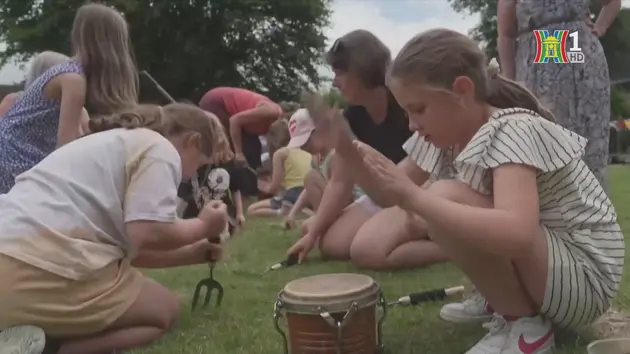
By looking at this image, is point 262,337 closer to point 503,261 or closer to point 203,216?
point 203,216

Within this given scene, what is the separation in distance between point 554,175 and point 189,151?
1.16m

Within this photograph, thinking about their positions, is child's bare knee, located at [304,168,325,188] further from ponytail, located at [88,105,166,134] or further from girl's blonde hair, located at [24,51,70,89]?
ponytail, located at [88,105,166,134]

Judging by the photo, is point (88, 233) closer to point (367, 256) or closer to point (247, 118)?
point (367, 256)

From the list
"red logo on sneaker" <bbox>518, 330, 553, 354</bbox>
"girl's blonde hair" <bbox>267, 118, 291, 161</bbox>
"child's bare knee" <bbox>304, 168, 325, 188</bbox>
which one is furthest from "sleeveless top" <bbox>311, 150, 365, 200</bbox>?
"girl's blonde hair" <bbox>267, 118, 291, 161</bbox>

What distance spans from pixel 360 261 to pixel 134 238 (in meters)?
1.54

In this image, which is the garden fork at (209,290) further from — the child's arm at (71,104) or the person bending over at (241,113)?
the person bending over at (241,113)

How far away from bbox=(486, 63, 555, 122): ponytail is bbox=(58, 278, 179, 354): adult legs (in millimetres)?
1228

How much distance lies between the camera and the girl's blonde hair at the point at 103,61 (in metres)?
3.34

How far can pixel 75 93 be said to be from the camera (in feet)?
10.8

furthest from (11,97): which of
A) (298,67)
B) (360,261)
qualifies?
(298,67)

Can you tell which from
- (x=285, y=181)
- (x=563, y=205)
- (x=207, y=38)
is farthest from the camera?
(x=207, y=38)

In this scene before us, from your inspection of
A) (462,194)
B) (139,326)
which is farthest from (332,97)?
(139,326)

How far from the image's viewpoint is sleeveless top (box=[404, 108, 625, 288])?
1.87 m

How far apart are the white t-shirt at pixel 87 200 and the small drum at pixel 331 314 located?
494 millimetres
